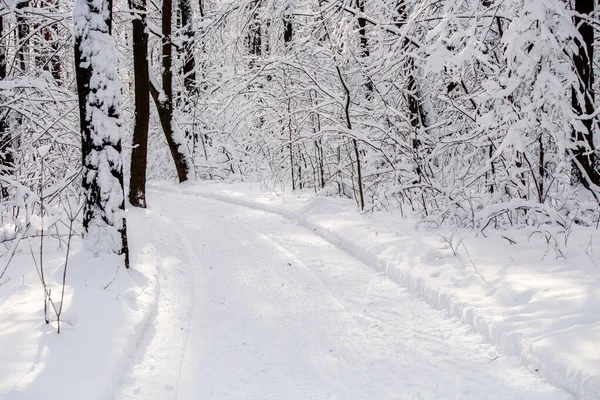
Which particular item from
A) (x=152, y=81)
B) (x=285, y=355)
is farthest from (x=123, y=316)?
(x=152, y=81)

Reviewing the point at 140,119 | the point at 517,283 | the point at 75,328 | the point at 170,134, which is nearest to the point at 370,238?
the point at 517,283

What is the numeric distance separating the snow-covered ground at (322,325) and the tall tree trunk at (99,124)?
1.68 ft

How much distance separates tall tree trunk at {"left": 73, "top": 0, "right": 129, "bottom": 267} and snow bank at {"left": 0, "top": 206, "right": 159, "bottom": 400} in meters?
0.38

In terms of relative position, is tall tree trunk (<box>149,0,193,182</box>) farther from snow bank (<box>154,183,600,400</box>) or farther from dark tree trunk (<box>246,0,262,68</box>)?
snow bank (<box>154,183,600,400</box>)

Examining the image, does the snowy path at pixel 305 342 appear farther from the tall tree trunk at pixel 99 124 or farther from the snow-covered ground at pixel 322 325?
the tall tree trunk at pixel 99 124

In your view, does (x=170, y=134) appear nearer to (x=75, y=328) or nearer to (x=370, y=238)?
(x=370, y=238)

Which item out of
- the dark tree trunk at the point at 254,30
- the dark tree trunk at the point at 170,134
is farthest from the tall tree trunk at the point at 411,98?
the dark tree trunk at the point at 170,134

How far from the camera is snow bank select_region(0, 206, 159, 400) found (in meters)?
3.35

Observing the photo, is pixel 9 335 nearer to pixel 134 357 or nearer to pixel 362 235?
pixel 134 357

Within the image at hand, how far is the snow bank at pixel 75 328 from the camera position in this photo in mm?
3348

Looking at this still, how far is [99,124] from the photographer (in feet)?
19.9

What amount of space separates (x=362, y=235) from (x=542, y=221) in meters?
2.79

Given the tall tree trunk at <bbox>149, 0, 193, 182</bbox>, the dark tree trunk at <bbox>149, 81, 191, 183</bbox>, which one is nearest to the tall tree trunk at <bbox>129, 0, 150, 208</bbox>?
→ the tall tree trunk at <bbox>149, 0, 193, 182</bbox>

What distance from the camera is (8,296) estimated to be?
498 cm
